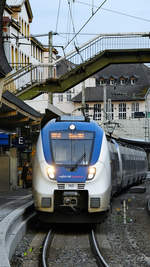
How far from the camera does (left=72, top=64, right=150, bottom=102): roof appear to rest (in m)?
79.4

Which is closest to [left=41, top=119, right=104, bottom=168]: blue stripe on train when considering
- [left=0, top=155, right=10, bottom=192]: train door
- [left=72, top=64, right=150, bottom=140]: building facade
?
[left=0, top=155, right=10, bottom=192]: train door

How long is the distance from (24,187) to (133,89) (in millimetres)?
55322

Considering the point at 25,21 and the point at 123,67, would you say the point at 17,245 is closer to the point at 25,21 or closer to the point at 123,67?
the point at 25,21

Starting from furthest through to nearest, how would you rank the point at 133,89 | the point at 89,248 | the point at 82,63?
the point at 133,89, the point at 82,63, the point at 89,248

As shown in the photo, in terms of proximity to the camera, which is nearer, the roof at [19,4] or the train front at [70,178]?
the train front at [70,178]

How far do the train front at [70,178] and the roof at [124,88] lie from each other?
5834 centimetres

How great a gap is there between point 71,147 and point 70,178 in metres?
1.10

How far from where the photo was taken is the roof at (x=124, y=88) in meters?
79.4

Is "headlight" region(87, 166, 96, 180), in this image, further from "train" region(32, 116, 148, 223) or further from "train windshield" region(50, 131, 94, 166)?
"train windshield" region(50, 131, 94, 166)

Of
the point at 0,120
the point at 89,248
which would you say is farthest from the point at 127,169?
the point at 89,248

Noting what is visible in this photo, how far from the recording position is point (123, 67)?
95688mm

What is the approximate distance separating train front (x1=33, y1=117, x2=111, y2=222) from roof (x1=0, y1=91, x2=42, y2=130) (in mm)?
3164

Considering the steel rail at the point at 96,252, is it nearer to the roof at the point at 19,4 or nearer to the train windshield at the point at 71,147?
the train windshield at the point at 71,147

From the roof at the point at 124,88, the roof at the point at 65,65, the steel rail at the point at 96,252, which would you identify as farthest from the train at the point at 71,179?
the roof at the point at 124,88
